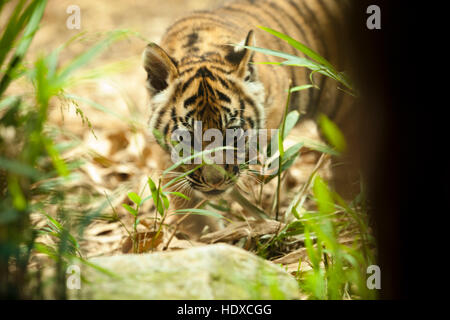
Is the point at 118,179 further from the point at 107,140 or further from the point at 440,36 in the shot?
the point at 440,36

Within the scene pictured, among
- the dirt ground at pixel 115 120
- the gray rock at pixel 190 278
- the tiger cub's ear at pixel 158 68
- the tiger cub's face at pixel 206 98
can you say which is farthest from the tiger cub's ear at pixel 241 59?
the gray rock at pixel 190 278

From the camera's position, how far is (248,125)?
297cm

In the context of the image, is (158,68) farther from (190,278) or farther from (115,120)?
(115,120)

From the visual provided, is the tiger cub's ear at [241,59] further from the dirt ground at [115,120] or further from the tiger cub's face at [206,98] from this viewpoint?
the dirt ground at [115,120]

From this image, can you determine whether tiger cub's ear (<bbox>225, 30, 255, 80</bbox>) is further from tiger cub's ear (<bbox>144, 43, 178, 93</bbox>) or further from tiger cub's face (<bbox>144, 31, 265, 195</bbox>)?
tiger cub's ear (<bbox>144, 43, 178, 93</bbox>)

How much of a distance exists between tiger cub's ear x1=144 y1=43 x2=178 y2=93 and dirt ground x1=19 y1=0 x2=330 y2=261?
122 millimetres

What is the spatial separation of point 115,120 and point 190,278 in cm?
387

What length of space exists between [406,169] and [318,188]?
1.23ft

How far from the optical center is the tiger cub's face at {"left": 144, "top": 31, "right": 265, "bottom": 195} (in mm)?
2770

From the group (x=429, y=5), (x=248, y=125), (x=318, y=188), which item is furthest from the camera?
(x=248, y=125)

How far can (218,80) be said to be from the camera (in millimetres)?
2912

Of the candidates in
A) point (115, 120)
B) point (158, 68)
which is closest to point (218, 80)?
point (158, 68)
